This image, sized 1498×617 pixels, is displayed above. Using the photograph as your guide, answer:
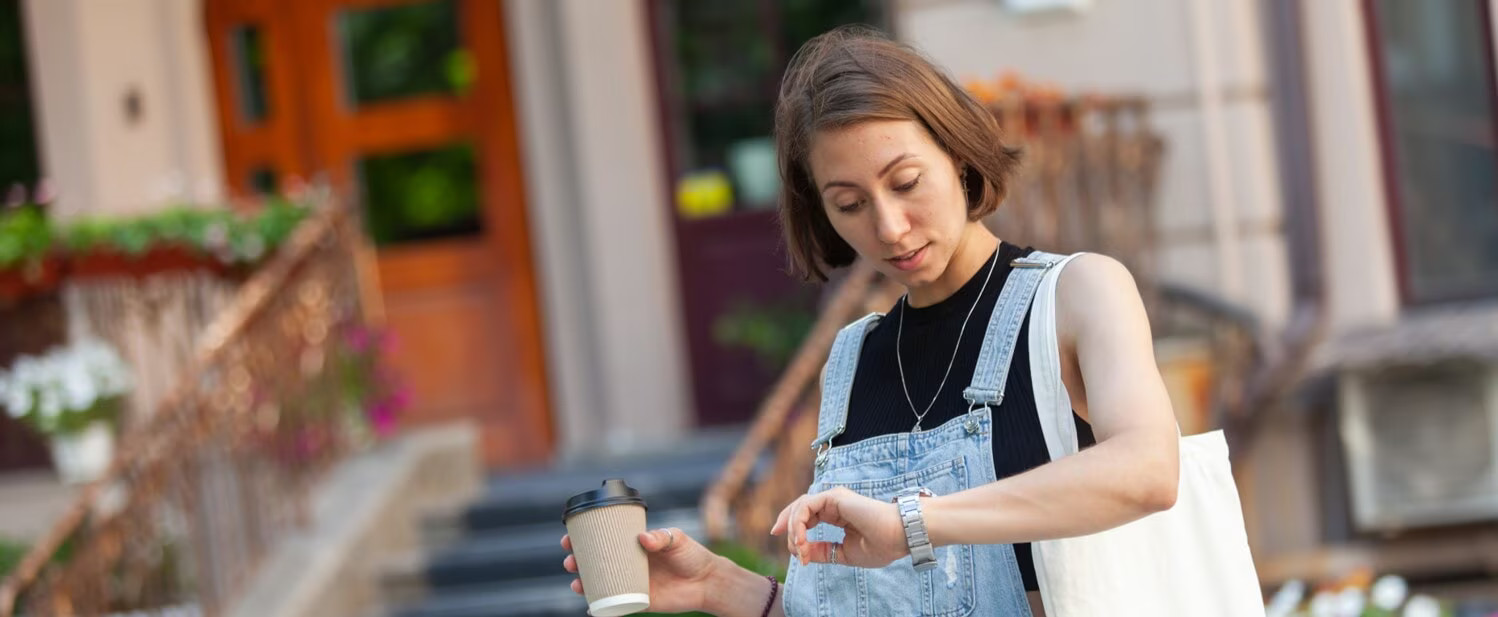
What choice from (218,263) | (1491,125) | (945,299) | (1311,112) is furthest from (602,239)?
(945,299)

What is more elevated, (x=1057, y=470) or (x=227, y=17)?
(x=227, y=17)

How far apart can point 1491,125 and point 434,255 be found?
4820mm

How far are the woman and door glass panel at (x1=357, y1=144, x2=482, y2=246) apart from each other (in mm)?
6924

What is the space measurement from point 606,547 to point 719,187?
651 centimetres

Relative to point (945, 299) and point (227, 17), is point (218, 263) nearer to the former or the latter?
point (227, 17)

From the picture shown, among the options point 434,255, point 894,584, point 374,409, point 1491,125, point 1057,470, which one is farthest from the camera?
point 434,255

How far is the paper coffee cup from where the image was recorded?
6.59 feet

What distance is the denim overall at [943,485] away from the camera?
1.94 meters

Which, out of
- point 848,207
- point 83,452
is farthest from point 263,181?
point 848,207

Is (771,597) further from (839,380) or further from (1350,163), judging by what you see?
(1350,163)

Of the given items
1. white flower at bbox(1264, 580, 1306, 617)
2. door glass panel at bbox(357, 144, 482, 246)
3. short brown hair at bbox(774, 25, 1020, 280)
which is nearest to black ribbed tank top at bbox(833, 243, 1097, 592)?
short brown hair at bbox(774, 25, 1020, 280)

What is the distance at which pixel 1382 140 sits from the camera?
7043 millimetres

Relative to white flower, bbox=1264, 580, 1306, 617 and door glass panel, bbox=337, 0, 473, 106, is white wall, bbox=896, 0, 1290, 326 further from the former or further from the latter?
door glass panel, bbox=337, 0, 473, 106

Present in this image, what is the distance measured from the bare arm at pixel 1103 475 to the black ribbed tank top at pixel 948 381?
0.41 ft
